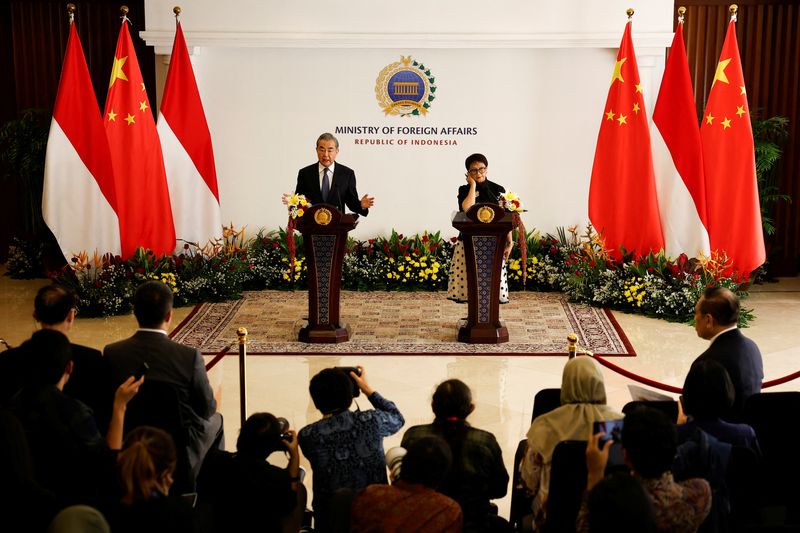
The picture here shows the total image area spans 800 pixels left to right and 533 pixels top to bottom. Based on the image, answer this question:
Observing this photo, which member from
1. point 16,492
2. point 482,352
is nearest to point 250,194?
point 482,352

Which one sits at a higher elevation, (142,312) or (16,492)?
(142,312)

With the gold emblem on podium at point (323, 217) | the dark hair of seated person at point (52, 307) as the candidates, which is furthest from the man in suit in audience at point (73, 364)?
the gold emblem on podium at point (323, 217)

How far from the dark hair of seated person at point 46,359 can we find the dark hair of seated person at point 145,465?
30.5 inches

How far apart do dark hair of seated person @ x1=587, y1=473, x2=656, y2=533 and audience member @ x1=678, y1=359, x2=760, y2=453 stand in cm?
100

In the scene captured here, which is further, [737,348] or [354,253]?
[354,253]

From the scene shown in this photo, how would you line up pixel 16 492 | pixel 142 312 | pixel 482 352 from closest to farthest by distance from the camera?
pixel 16 492
pixel 142 312
pixel 482 352

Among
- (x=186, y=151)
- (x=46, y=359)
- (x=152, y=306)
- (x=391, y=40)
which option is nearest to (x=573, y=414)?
(x=152, y=306)

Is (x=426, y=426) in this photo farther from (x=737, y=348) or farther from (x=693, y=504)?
(x=737, y=348)

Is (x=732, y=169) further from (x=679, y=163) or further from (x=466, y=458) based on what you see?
(x=466, y=458)

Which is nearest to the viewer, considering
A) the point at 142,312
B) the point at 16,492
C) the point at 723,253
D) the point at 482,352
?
the point at 16,492

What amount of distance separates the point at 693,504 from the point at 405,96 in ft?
28.0

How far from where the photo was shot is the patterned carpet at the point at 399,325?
28.2ft

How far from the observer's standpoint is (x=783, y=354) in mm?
8578

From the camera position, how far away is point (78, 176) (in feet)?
32.8
